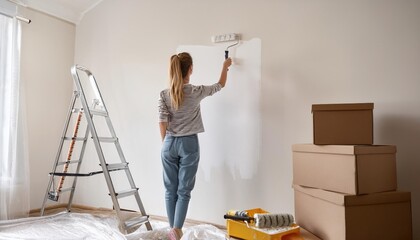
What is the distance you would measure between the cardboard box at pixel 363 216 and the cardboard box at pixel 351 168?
46 millimetres

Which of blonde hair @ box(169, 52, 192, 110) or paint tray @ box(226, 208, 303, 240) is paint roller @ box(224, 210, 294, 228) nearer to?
paint tray @ box(226, 208, 303, 240)

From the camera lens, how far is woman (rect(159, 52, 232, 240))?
81.0 inches

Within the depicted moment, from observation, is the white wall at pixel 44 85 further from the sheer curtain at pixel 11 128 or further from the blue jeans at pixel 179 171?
the blue jeans at pixel 179 171

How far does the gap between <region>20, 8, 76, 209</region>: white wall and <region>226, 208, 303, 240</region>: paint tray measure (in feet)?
7.13

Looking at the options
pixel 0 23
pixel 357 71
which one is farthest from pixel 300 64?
pixel 0 23

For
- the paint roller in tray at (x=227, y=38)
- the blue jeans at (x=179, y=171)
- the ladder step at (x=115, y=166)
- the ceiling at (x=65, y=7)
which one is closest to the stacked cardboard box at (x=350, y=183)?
the blue jeans at (x=179, y=171)

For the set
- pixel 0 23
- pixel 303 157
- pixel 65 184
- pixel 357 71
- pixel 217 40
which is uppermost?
pixel 0 23

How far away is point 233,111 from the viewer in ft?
7.85

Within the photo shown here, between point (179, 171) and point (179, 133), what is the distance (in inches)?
10.1

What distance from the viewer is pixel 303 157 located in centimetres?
174

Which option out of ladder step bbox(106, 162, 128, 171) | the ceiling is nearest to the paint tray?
ladder step bbox(106, 162, 128, 171)

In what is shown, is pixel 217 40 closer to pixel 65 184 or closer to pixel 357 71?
pixel 357 71

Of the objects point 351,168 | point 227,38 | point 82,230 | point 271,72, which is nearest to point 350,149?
point 351,168

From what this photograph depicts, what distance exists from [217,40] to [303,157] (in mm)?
1192
